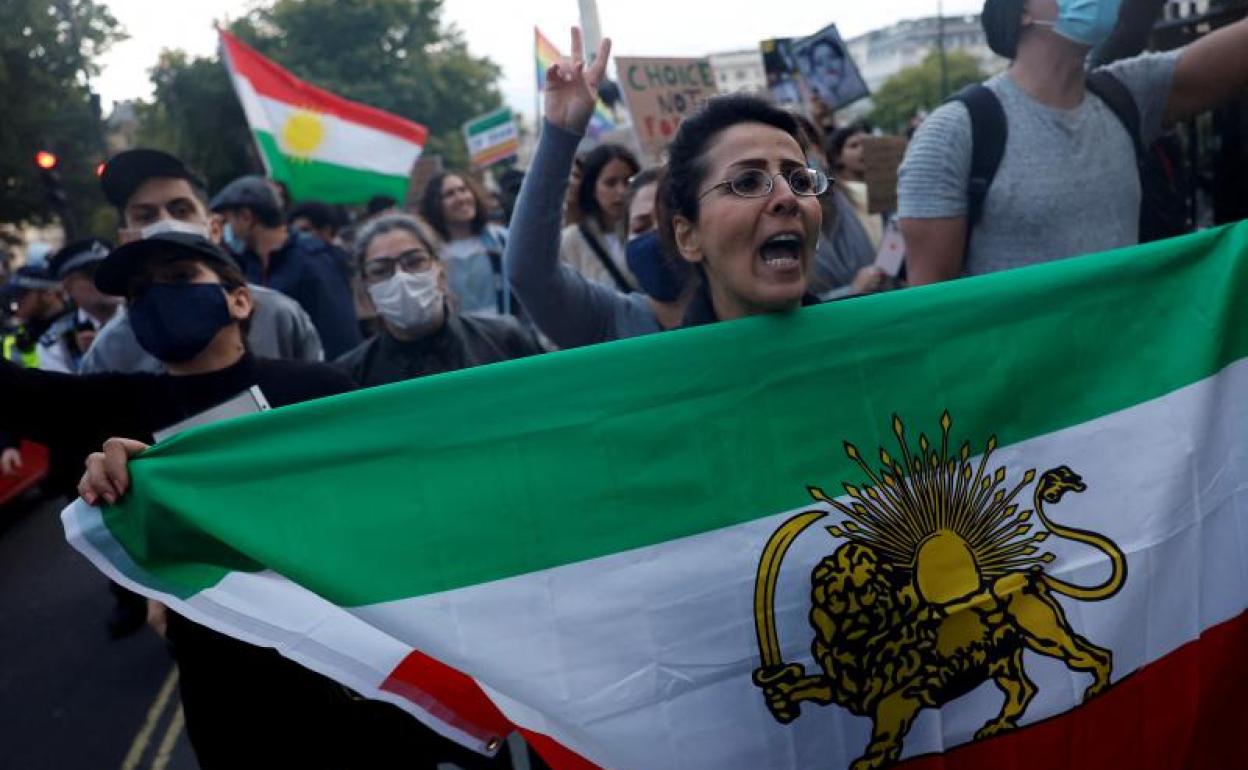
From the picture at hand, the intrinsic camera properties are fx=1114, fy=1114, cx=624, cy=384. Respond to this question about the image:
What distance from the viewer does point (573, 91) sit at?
2604mm

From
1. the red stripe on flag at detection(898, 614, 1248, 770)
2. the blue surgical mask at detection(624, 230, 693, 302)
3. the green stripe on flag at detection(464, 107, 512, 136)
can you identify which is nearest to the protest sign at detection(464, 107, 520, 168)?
the green stripe on flag at detection(464, 107, 512, 136)

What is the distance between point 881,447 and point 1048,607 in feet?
1.40

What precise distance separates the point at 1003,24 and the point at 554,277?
1313mm

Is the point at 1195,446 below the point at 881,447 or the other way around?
below

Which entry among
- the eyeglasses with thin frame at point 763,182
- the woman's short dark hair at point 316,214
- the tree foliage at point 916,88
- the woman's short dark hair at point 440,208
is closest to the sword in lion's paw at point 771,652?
the eyeglasses with thin frame at point 763,182

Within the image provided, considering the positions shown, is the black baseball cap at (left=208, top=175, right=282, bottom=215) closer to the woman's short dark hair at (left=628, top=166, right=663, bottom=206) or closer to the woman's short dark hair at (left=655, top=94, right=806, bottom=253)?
the woman's short dark hair at (left=628, top=166, right=663, bottom=206)

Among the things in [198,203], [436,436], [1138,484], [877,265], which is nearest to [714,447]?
[436,436]

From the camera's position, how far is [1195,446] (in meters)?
2.19

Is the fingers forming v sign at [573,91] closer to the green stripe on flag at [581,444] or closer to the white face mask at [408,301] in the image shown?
the green stripe on flag at [581,444]

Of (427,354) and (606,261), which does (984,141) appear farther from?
(606,261)

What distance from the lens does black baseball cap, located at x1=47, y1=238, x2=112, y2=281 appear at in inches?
242

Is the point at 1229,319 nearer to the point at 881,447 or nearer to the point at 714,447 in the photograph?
the point at 881,447

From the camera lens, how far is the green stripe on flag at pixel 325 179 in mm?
7773

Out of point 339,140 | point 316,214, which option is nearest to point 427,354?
point 339,140
